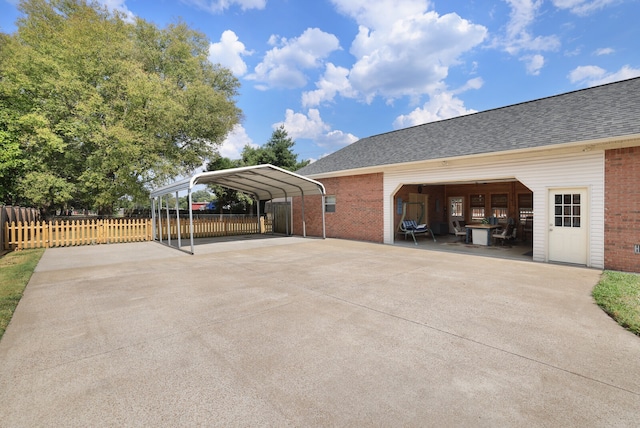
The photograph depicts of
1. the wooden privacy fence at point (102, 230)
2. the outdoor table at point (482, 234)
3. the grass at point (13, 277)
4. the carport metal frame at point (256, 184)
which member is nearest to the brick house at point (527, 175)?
the carport metal frame at point (256, 184)

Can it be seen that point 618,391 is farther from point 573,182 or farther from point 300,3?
point 300,3

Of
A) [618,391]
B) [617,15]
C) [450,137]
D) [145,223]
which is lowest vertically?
[618,391]

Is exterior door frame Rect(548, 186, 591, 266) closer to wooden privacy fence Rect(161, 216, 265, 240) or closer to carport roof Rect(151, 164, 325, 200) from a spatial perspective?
carport roof Rect(151, 164, 325, 200)

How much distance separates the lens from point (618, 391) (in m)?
2.50

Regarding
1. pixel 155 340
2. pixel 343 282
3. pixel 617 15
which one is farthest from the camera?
pixel 617 15

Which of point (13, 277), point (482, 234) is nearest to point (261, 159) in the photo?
point (482, 234)

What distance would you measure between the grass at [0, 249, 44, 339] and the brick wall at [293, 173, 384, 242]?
426 inches

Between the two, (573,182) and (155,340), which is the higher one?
(573,182)

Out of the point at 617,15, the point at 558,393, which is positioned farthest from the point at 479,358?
the point at 617,15

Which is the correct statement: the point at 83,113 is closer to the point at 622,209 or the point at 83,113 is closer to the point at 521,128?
the point at 521,128

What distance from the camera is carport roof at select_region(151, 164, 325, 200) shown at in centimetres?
1107

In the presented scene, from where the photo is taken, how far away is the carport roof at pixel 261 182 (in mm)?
11073

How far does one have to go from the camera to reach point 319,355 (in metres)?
3.15

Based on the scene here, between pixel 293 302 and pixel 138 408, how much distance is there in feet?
9.12
